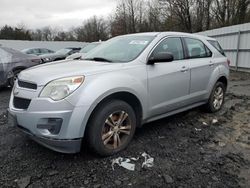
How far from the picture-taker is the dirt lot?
2.92 meters

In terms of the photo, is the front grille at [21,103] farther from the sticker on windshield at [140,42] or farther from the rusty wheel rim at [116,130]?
the sticker on windshield at [140,42]

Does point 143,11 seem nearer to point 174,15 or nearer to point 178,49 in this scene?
point 174,15

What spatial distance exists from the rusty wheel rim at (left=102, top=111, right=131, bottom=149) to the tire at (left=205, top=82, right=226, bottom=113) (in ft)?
7.80

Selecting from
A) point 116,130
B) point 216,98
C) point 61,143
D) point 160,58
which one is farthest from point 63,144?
point 216,98

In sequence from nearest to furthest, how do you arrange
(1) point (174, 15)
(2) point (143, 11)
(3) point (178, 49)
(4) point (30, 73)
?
1. (4) point (30, 73)
2. (3) point (178, 49)
3. (1) point (174, 15)
4. (2) point (143, 11)

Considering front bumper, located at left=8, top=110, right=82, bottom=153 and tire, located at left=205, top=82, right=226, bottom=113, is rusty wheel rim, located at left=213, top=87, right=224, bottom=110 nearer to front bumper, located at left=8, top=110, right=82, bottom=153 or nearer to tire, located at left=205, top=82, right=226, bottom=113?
tire, located at left=205, top=82, right=226, bottom=113

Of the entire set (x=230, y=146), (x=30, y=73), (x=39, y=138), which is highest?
(x=30, y=73)

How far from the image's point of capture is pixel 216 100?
18.1ft

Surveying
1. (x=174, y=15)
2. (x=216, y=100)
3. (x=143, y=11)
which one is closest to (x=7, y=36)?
(x=143, y=11)

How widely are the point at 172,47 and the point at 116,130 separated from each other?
5.98 feet

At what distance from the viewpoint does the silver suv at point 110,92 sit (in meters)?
3.00

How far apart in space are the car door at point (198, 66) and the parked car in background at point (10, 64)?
18.9ft

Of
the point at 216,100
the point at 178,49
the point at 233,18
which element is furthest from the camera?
the point at 233,18

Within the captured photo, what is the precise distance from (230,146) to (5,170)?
121 inches
